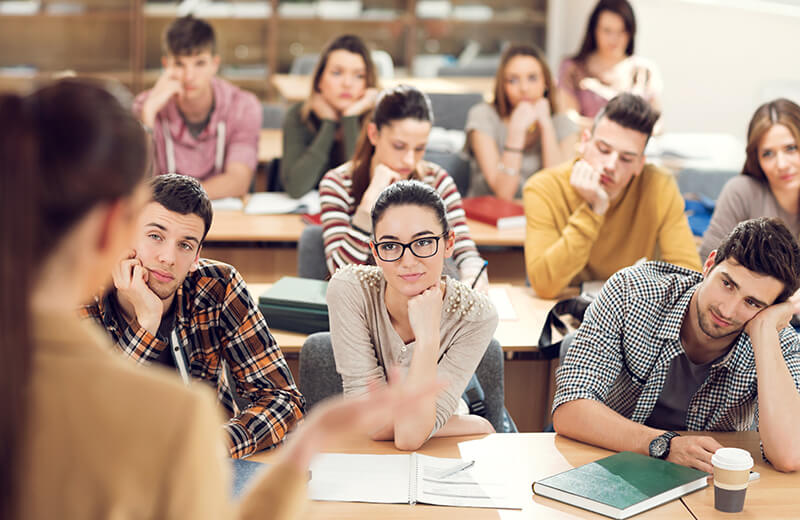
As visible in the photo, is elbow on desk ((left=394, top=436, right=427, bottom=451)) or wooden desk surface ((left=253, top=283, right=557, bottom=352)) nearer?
elbow on desk ((left=394, top=436, right=427, bottom=451))

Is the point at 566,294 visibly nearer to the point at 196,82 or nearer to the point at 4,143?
the point at 196,82

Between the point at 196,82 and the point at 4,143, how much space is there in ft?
11.4

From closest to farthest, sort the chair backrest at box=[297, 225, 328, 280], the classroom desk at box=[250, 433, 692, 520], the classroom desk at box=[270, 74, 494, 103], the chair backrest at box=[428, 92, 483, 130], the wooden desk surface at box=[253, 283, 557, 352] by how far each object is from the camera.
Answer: the classroom desk at box=[250, 433, 692, 520], the wooden desk surface at box=[253, 283, 557, 352], the chair backrest at box=[297, 225, 328, 280], the chair backrest at box=[428, 92, 483, 130], the classroom desk at box=[270, 74, 494, 103]

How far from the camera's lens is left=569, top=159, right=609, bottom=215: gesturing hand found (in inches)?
119

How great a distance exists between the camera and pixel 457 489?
1704 mm

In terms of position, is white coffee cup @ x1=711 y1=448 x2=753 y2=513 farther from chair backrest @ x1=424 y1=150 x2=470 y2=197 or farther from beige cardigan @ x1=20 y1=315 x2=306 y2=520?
chair backrest @ x1=424 y1=150 x2=470 y2=197

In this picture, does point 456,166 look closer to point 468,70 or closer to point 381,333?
point 381,333

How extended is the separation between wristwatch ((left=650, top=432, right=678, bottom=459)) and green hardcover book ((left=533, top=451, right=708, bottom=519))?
0.05 meters

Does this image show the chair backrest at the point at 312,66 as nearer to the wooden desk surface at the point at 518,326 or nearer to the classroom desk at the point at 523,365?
the wooden desk surface at the point at 518,326

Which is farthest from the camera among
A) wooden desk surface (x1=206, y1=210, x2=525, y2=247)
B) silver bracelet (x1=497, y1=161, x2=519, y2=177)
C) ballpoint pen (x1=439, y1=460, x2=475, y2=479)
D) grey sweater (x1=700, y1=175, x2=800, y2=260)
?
silver bracelet (x1=497, y1=161, x2=519, y2=177)

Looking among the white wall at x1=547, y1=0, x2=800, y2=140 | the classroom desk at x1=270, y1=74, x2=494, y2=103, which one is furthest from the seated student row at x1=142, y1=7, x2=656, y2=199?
the white wall at x1=547, y1=0, x2=800, y2=140

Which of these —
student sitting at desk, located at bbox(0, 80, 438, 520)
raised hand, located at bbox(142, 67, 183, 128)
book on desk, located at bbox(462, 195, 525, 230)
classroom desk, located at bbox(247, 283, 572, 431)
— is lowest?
classroom desk, located at bbox(247, 283, 572, 431)

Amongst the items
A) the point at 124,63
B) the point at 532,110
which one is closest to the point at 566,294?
the point at 532,110

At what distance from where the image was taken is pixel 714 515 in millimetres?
1646
